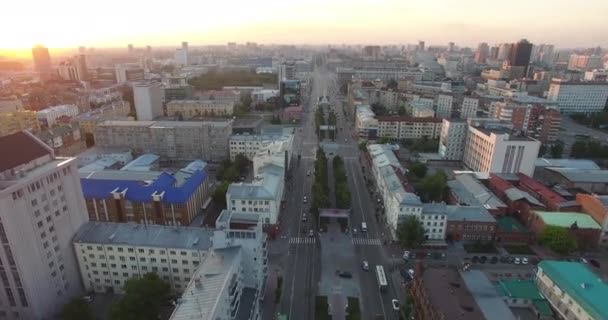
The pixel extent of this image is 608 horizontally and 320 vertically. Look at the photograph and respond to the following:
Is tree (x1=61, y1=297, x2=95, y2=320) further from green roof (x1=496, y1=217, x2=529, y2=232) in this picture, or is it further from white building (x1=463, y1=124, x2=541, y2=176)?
white building (x1=463, y1=124, x2=541, y2=176)

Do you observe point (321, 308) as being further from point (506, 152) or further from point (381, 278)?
point (506, 152)

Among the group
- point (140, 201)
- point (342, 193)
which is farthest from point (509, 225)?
point (140, 201)

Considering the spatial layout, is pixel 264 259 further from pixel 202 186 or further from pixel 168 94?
pixel 168 94

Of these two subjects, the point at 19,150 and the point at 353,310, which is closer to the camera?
the point at 19,150

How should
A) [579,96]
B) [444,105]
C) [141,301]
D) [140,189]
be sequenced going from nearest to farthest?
[141,301]
[140,189]
[444,105]
[579,96]

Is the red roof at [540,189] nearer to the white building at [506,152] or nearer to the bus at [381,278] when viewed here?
the white building at [506,152]

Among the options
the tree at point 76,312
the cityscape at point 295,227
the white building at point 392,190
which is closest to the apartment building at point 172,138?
the cityscape at point 295,227
